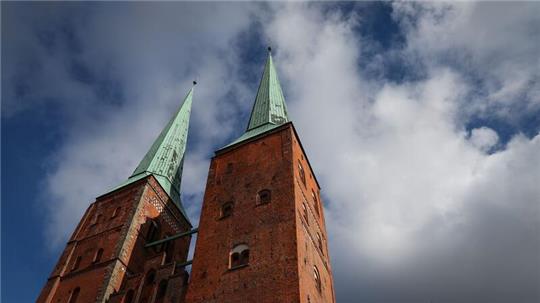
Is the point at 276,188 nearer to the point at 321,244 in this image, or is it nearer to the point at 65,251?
the point at 321,244

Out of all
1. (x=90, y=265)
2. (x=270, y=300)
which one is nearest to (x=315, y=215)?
(x=270, y=300)

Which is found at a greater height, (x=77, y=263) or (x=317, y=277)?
(x=77, y=263)

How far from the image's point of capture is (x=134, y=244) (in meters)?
27.8

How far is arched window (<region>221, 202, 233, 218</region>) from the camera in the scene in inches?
887

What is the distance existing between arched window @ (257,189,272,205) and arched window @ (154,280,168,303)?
22.6ft

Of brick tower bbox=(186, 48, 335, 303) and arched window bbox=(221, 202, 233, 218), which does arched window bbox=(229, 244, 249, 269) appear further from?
arched window bbox=(221, 202, 233, 218)

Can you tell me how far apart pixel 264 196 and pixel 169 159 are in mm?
16934

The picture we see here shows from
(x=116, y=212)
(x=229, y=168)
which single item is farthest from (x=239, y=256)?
(x=116, y=212)

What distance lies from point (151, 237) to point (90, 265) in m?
4.78

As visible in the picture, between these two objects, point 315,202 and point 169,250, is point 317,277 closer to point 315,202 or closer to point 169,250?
point 315,202

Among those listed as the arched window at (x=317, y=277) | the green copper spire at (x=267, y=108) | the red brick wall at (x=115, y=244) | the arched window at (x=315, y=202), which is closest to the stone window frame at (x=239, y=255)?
the arched window at (x=317, y=277)

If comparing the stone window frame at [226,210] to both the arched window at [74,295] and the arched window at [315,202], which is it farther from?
the arched window at [74,295]

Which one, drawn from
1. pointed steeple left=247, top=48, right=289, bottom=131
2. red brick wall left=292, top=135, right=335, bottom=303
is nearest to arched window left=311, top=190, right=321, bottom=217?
red brick wall left=292, top=135, right=335, bottom=303

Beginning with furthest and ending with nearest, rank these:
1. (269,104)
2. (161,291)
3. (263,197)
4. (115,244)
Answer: (269,104), (115,244), (161,291), (263,197)
